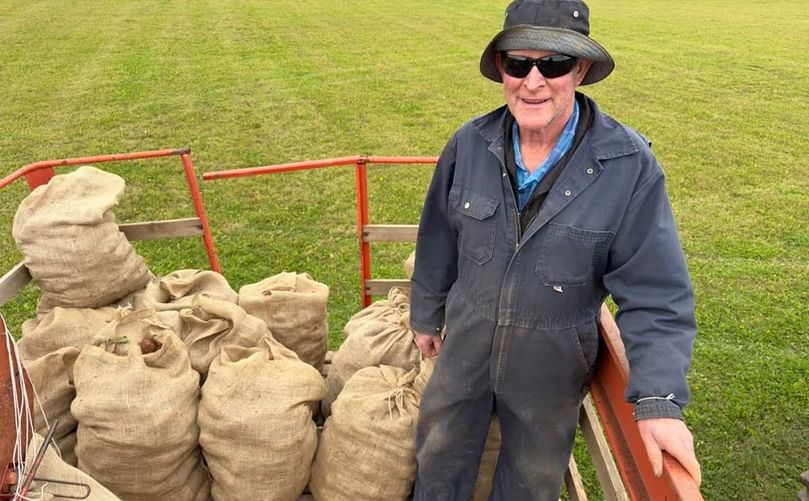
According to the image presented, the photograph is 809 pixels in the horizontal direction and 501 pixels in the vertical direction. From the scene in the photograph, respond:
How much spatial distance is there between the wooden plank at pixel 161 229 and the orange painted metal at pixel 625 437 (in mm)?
2162

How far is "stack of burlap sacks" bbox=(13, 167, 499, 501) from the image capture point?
2.18m

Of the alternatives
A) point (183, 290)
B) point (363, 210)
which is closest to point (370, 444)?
point (183, 290)

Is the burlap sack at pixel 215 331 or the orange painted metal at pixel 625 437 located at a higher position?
the orange painted metal at pixel 625 437

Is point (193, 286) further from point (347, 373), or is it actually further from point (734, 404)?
point (734, 404)

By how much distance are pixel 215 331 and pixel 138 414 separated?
480 mm

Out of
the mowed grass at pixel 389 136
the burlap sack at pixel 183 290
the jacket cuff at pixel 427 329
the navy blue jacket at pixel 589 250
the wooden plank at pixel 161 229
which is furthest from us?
the mowed grass at pixel 389 136

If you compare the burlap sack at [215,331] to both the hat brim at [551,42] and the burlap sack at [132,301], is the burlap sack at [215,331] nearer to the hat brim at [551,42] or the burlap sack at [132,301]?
the burlap sack at [132,301]

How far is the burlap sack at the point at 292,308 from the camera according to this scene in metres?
2.89

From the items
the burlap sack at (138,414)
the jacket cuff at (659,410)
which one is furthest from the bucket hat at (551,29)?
the burlap sack at (138,414)

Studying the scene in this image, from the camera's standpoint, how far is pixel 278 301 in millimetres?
2883

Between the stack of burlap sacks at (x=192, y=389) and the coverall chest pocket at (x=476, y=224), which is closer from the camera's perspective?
the coverall chest pocket at (x=476, y=224)

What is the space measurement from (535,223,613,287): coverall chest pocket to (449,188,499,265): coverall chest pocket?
17cm

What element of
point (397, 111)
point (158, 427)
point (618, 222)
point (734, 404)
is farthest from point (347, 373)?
point (397, 111)

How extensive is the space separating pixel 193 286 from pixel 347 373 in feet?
2.77
